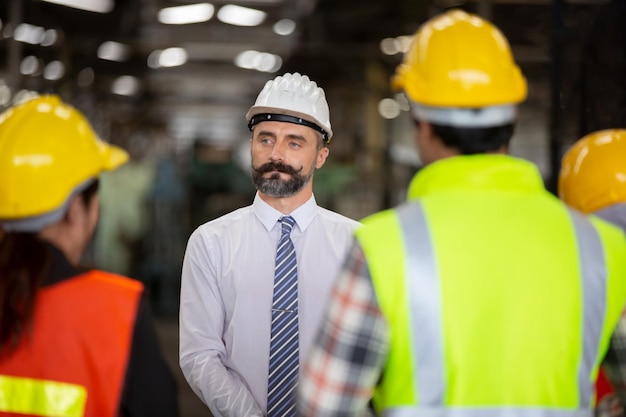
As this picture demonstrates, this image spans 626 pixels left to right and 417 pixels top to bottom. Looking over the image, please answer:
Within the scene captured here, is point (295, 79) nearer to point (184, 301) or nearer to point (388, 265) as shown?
point (184, 301)

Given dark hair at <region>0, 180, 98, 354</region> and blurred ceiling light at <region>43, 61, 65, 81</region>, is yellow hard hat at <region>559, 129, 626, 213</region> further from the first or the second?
blurred ceiling light at <region>43, 61, 65, 81</region>

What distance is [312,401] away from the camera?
1961mm

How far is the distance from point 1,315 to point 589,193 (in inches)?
68.0

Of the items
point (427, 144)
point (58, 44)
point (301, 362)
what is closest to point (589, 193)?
point (427, 144)

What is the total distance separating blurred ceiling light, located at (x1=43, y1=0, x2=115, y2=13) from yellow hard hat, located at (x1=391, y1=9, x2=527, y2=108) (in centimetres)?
1319

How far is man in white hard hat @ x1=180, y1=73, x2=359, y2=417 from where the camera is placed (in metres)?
3.14

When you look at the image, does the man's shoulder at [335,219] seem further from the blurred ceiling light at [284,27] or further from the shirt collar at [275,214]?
the blurred ceiling light at [284,27]

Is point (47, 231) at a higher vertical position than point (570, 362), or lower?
higher

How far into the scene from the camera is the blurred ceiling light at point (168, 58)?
750 inches

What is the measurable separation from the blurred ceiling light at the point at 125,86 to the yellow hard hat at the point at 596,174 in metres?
20.1

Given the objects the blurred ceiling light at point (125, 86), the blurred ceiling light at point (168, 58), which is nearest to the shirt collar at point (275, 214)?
the blurred ceiling light at point (168, 58)

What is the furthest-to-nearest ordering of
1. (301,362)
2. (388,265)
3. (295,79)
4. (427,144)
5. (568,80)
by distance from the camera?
1. (568,80)
2. (295,79)
3. (301,362)
4. (427,144)
5. (388,265)

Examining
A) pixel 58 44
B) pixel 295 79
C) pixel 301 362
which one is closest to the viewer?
pixel 301 362

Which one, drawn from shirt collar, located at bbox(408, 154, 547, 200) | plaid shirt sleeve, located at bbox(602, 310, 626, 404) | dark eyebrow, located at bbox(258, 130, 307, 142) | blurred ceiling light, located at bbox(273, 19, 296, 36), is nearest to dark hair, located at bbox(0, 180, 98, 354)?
shirt collar, located at bbox(408, 154, 547, 200)
